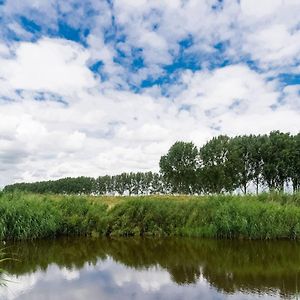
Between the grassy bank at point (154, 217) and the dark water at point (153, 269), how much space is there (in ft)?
3.08

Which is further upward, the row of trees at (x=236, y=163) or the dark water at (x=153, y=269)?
the row of trees at (x=236, y=163)

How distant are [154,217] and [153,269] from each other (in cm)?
747

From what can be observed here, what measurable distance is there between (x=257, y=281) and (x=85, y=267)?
6.31 m

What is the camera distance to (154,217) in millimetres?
21109

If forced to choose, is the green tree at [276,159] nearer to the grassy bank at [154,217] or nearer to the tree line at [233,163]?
the tree line at [233,163]

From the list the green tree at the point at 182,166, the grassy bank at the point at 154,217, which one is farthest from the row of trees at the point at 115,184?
the grassy bank at the point at 154,217

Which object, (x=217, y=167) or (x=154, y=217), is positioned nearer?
(x=154, y=217)

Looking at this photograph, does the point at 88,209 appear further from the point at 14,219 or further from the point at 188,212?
the point at 188,212

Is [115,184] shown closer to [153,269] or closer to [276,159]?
[276,159]

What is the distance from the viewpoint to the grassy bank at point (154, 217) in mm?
18875

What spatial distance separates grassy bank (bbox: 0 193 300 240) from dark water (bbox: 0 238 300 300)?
94 centimetres

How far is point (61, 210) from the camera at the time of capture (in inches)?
813

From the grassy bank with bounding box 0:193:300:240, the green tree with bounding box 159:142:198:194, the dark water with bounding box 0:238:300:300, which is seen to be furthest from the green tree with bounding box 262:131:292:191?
the dark water with bounding box 0:238:300:300

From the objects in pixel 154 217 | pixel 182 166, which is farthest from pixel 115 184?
pixel 154 217
